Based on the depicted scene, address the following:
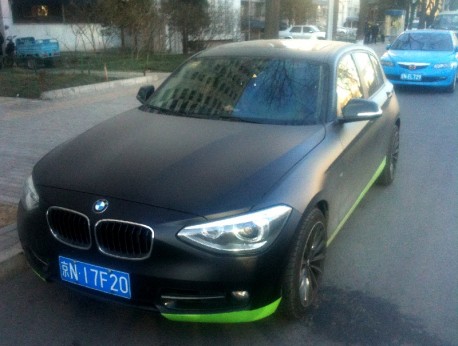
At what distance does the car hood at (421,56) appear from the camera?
13.1m

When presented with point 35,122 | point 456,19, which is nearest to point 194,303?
point 35,122

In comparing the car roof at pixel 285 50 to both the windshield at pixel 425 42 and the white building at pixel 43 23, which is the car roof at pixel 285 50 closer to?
the windshield at pixel 425 42

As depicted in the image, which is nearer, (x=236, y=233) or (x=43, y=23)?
(x=236, y=233)

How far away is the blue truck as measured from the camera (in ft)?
55.6

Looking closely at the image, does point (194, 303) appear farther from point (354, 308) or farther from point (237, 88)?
point (237, 88)

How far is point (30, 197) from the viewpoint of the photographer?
3.31m

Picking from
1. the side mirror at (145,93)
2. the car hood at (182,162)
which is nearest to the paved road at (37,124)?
the side mirror at (145,93)

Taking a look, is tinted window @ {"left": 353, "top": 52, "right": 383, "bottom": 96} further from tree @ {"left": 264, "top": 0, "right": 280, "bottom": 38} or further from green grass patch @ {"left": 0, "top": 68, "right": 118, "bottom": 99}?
tree @ {"left": 264, "top": 0, "right": 280, "bottom": 38}

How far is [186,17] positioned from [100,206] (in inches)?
782

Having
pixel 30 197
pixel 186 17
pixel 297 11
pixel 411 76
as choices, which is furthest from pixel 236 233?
pixel 297 11

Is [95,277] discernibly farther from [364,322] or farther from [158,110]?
[158,110]

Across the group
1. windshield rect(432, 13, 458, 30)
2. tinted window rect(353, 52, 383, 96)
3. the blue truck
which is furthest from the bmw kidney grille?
windshield rect(432, 13, 458, 30)

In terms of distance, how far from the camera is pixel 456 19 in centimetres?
2848

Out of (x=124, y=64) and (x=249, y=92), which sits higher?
(x=249, y=92)
